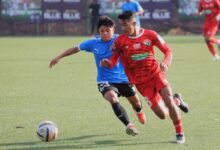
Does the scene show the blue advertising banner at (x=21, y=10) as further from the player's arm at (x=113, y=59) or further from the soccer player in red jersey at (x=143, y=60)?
the soccer player in red jersey at (x=143, y=60)

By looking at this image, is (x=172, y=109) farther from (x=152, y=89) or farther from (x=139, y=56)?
(x=139, y=56)

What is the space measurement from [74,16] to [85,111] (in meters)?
30.3

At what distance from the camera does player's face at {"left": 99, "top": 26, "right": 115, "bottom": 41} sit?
8.71 metres

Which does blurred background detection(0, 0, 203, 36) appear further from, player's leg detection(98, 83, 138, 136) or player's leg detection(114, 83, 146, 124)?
player's leg detection(98, 83, 138, 136)

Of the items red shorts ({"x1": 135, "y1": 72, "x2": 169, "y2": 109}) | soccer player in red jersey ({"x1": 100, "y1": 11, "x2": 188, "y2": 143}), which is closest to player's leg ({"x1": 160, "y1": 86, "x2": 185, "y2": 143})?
soccer player in red jersey ({"x1": 100, "y1": 11, "x2": 188, "y2": 143})

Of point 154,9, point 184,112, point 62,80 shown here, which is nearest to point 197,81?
point 62,80

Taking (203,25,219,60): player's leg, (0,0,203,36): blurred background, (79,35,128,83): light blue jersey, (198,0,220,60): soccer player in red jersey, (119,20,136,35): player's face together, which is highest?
(119,20,136,35): player's face

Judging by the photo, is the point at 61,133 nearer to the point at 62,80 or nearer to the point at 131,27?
the point at 131,27

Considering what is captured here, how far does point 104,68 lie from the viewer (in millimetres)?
8906

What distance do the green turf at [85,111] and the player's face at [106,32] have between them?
1.24 metres

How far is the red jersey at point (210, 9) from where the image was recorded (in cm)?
2091

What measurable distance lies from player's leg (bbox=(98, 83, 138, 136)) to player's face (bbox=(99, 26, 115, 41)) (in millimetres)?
640

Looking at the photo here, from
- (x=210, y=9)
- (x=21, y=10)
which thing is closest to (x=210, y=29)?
(x=210, y=9)

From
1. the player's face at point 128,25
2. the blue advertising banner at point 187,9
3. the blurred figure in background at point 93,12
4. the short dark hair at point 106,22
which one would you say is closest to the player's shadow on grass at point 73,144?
the player's face at point 128,25
